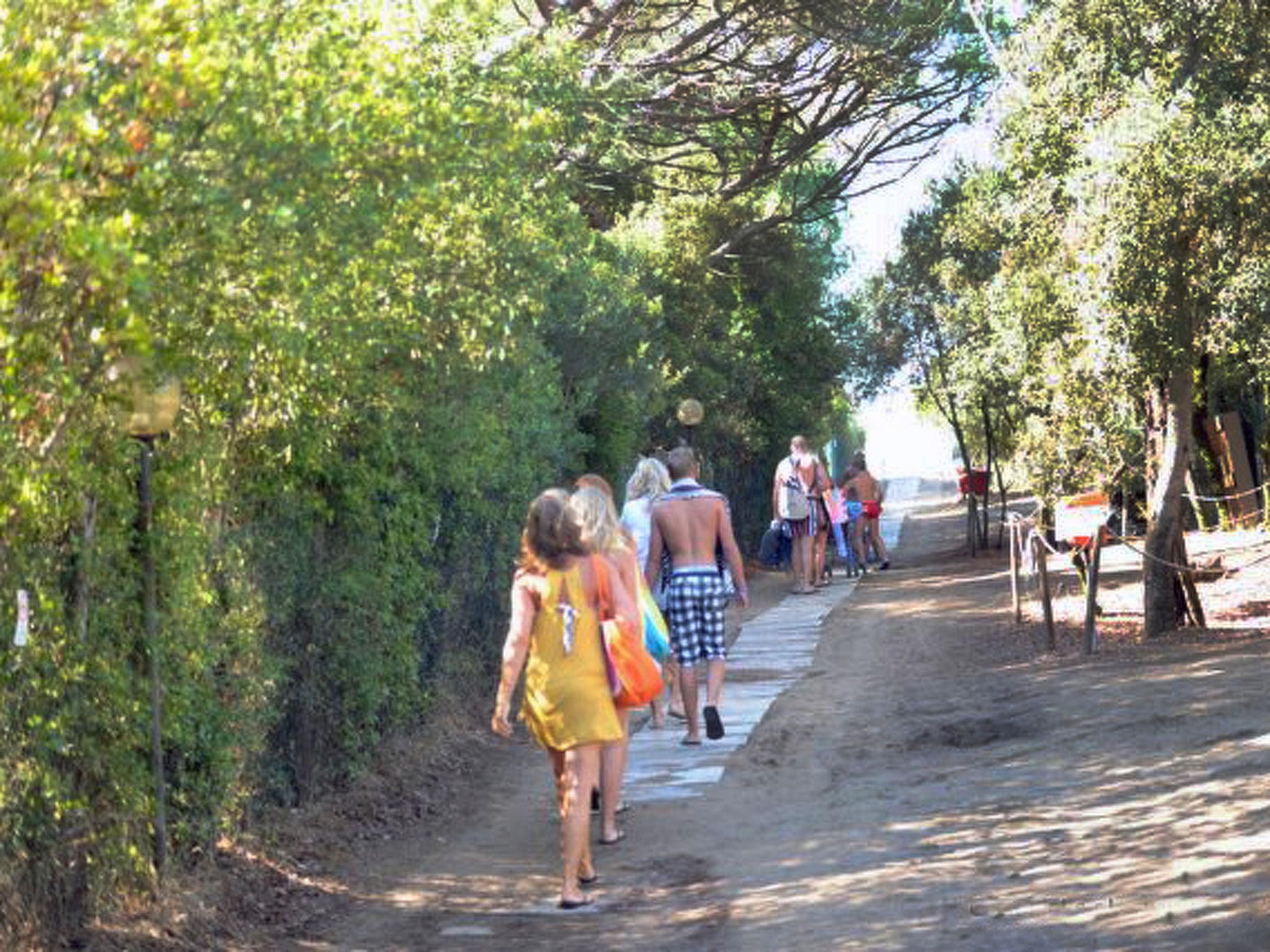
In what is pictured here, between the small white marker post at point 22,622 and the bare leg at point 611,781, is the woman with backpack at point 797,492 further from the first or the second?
the small white marker post at point 22,622

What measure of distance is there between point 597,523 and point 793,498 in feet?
46.6

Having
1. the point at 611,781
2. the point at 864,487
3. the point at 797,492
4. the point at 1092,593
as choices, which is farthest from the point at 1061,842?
the point at 864,487

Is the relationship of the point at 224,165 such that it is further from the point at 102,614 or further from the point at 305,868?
the point at 305,868

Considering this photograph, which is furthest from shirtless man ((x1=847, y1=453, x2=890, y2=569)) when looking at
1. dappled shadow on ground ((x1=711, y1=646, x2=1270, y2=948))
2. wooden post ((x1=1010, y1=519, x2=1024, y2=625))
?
dappled shadow on ground ((x1=711, y1=646, x2=1270, y2=948))

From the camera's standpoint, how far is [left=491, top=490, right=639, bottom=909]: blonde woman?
332 inches

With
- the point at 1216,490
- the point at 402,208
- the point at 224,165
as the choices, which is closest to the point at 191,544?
the point at 402,208

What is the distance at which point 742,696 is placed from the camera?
14773mm

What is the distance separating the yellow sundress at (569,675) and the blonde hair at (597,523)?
19cm

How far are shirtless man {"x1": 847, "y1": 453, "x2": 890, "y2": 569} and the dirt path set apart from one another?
13410 mm

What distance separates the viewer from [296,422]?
8.88m

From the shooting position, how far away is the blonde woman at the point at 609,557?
8.78 metres

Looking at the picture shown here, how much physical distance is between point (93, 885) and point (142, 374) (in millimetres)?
2034

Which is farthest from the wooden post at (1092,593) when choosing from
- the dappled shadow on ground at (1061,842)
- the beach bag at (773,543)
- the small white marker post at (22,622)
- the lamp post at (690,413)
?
the small white marker post at (22,622)

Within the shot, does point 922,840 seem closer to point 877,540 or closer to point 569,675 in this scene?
point 569,675
